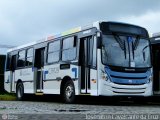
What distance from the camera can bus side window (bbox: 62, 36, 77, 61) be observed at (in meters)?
18.3

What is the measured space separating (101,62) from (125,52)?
3.49 feet

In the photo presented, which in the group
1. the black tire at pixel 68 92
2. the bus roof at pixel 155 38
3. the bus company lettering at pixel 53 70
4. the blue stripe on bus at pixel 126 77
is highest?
the bus roof at pixel 155 38

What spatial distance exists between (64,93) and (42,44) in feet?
12.1

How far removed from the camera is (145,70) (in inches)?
681

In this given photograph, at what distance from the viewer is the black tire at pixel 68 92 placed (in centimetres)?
1812

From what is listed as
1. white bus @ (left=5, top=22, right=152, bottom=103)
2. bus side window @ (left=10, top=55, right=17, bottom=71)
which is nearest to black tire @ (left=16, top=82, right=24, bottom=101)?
bus side window @ (left=10, top=55, right=17, bottom=71)

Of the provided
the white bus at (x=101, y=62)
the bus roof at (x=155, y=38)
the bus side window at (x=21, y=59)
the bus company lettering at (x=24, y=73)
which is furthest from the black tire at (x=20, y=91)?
the bus roof at (x=155, y=38)

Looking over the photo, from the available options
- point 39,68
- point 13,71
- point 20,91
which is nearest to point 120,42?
point 39,68

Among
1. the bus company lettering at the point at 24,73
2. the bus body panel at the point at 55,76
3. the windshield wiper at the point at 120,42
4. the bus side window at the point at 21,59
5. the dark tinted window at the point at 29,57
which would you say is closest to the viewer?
the windshield wiper at the point at 120,42

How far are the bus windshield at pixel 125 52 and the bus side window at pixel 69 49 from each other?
6.19 ft

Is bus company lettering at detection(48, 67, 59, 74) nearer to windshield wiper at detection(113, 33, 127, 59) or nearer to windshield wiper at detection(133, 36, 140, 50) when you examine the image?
windshield wiper at detection(113, 33, 127, 59)

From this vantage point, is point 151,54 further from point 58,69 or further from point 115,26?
point 58,69

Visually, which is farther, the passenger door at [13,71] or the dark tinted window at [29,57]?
the passenger door at [13,71]

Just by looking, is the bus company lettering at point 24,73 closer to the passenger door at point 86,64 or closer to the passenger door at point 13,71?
→ the passenger door at point 13,71
